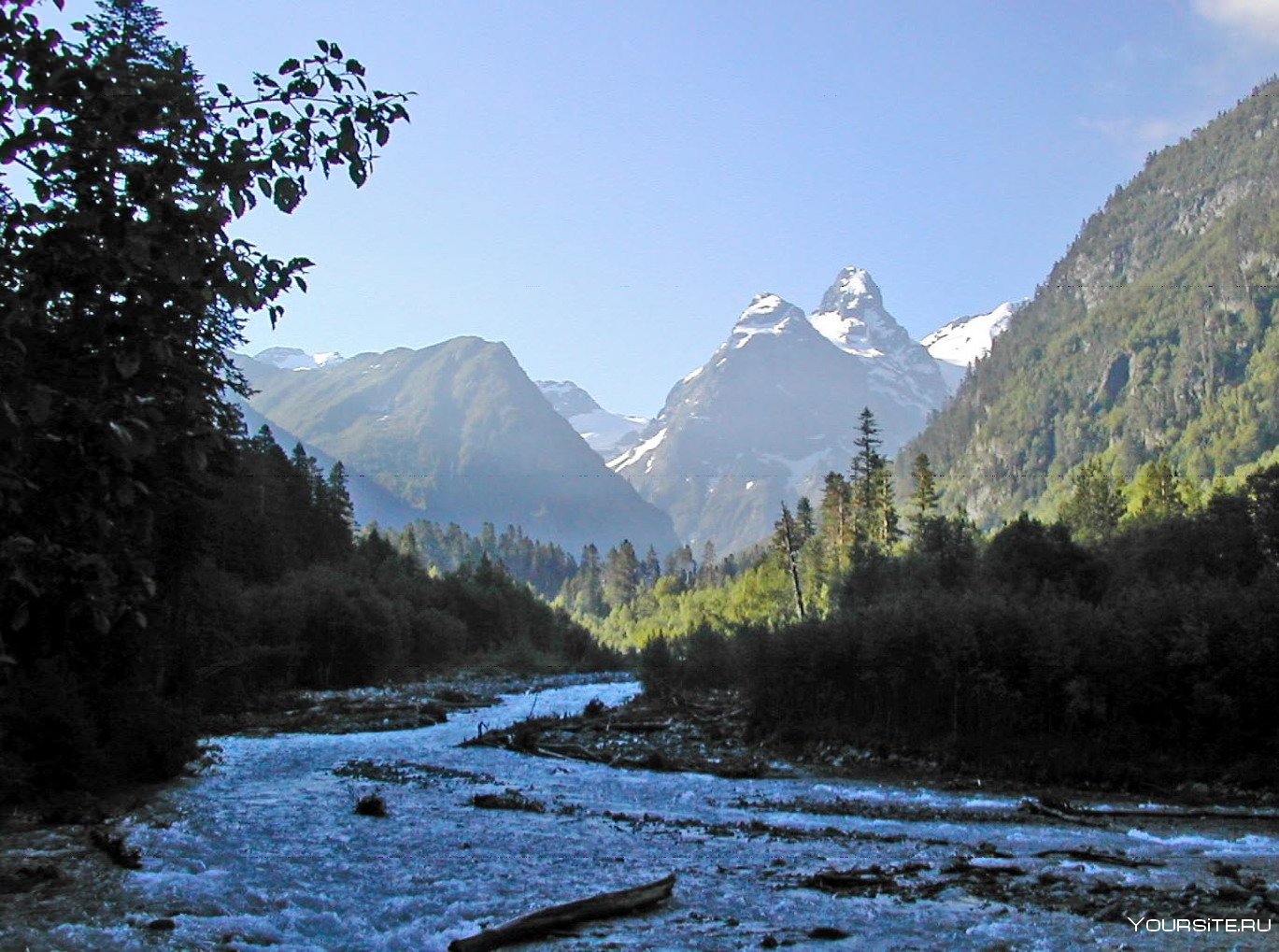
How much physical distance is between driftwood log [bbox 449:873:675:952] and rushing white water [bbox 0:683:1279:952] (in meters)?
0.25

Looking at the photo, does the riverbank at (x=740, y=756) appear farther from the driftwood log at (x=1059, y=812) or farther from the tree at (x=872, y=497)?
the tree at (x=872, y=497)

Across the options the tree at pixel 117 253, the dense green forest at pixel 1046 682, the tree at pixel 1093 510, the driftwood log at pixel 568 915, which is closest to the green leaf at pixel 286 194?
the tree at pixel 117 253

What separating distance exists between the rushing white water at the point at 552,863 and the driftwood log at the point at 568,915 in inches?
10.0

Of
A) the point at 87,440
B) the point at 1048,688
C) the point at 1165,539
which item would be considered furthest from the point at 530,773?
the point at 1165,539

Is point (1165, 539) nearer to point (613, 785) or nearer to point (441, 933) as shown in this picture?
point (613, 785)

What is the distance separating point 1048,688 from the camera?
32.8m

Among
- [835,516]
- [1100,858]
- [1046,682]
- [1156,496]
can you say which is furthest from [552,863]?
[835,516]

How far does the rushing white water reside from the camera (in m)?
12.0

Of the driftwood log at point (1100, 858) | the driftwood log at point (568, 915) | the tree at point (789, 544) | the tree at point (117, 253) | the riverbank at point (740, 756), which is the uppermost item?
the tree at point (789, 544)

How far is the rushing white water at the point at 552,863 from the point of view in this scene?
12031 mm

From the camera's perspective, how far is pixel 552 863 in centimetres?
1698

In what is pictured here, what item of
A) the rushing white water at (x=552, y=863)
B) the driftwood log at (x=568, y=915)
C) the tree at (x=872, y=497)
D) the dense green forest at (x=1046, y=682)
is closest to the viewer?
the driftwood log at (x=568, y=915)

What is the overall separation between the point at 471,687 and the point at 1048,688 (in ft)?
202

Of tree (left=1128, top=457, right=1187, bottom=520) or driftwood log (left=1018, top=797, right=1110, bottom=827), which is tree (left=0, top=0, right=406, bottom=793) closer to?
driftwood log (left=1018, top=797, right=1110, bottom=827)
